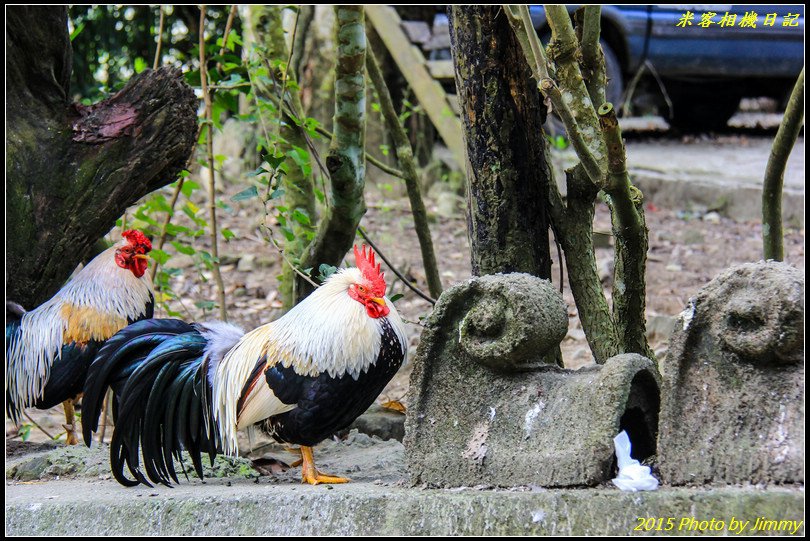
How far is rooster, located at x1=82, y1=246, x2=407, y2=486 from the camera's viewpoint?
313 centimetres

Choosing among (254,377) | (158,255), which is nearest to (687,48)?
(158,255)

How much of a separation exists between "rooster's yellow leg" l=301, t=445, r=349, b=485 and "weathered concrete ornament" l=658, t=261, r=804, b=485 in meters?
1.19

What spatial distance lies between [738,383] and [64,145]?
2.87 meters

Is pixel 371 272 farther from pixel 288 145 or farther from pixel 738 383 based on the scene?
pixel 288 145

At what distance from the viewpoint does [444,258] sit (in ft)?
24.0

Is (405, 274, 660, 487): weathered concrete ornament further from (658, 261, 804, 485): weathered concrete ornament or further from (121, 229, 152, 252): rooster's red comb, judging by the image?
(121, 229, 152, 252): rooster's red comb

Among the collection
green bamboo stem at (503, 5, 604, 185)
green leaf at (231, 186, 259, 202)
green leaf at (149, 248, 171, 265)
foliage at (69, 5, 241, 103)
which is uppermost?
foliage at (69, 5, 241, 103)

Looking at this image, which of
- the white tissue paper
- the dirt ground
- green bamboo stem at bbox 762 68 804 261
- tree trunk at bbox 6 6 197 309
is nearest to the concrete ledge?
the white tissue paper

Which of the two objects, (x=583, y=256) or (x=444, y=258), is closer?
(x=583, y=256)

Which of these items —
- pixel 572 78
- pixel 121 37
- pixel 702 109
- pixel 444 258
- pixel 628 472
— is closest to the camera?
pixel 628 472

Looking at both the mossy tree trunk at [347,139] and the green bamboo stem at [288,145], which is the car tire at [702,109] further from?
the mossy tree trunk at [347,139]

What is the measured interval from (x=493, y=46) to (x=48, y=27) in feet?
6.08

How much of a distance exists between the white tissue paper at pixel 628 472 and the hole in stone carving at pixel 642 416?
134 mm

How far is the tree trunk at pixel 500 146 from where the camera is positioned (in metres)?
3.38
